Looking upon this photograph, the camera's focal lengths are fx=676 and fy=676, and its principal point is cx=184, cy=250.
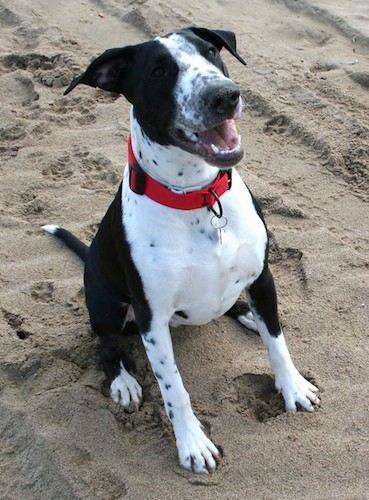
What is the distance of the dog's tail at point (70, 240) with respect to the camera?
425 cm

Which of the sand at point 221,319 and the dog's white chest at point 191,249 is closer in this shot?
the dog's white chest at point 191,249

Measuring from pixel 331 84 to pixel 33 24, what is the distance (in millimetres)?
3341

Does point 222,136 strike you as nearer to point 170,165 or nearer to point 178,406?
point 170,165

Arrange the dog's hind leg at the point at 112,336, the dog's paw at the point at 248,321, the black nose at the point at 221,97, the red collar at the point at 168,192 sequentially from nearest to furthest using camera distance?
the black nose at the point at 221,97 → the red collar at the point at 168,192 → the dog's hind leg at the point at 112,336 → the dog's paw at the point at 248,321

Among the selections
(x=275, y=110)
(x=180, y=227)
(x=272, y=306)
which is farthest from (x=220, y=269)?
(x=275, y=110)

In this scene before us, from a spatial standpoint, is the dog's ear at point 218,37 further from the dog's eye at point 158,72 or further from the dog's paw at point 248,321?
the dog's paw at point 248,321

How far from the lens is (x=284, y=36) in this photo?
6547 mm

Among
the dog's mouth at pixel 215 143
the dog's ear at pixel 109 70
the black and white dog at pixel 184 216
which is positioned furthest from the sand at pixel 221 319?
the dog's ear at pixel 109 70

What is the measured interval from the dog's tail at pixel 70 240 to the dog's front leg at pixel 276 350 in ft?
4.45

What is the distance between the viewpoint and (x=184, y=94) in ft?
8.70

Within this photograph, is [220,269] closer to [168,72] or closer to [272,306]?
[272,306]

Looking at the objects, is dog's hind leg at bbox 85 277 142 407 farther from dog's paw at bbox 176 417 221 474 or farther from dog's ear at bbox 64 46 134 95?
dog's ear at bbox 64 46 134 95

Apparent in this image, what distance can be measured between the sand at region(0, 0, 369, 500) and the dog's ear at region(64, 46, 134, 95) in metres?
1.49

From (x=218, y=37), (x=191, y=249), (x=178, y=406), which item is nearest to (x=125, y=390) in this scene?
(x=178, y=406)
